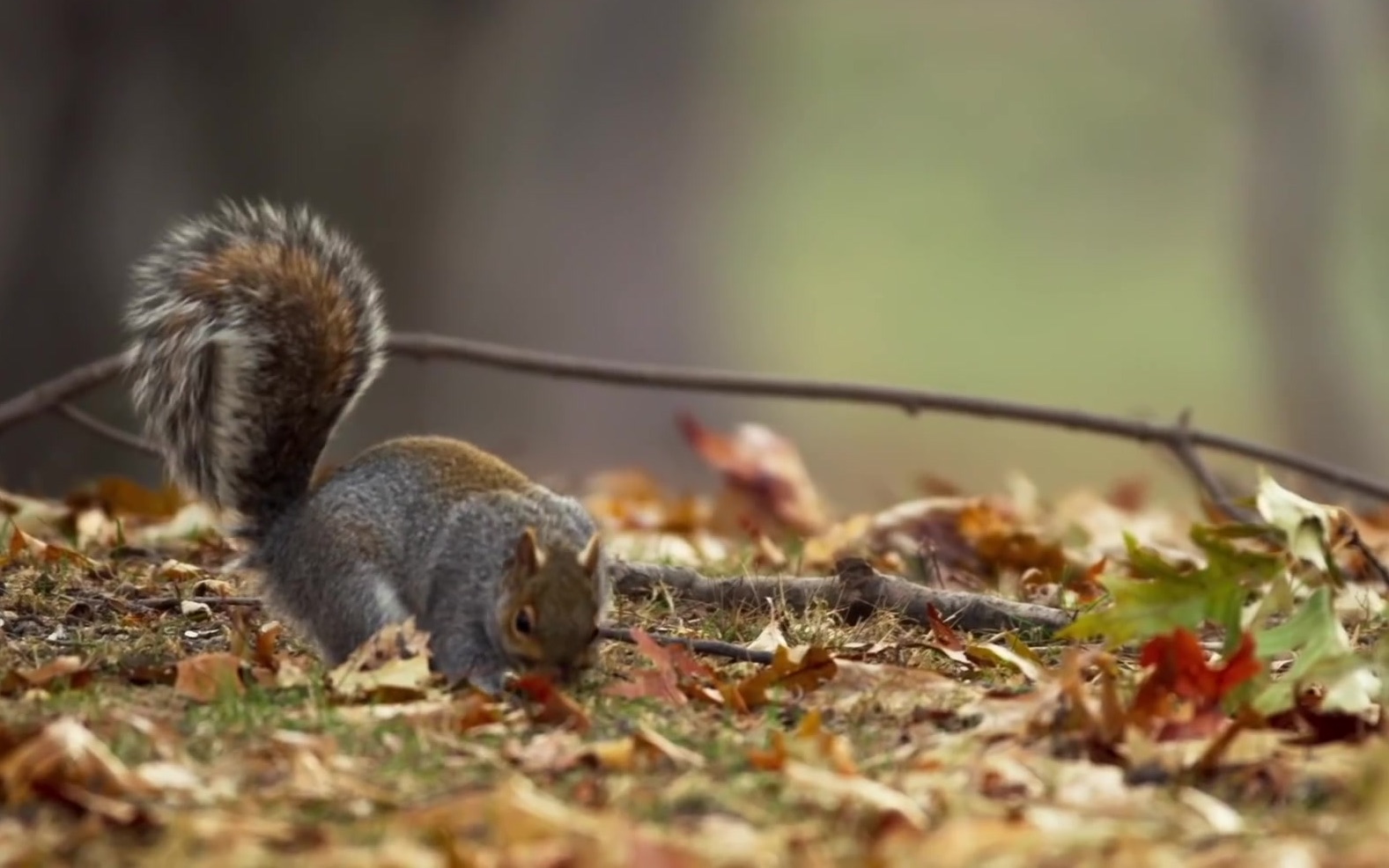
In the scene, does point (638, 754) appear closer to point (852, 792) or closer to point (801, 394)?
point (852, 792)

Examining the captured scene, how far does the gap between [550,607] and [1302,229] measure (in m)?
7.94

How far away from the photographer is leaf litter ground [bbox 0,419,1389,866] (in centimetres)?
209

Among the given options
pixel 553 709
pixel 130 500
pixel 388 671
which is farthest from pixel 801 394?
pixel 553 709

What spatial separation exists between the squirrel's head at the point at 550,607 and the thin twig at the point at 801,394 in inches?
80.8

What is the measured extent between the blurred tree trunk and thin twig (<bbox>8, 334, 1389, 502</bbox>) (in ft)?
16.9

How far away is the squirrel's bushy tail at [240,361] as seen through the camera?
3359 mm

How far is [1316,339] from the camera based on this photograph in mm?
10016

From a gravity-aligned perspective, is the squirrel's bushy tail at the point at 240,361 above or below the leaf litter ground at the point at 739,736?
above

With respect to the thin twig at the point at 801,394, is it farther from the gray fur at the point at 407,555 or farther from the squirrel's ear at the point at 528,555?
the squirrel's ear at the point at 528,555

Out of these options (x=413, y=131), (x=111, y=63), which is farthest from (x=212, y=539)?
(x=413, y=131)

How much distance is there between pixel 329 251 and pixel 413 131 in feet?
15.8

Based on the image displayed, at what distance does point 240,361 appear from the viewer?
11.0 ft

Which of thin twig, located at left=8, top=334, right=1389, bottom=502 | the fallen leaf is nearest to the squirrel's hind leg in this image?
the fallen leaf

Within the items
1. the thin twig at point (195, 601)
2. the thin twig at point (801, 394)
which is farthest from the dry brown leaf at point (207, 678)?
the thin twig at point (801, 394)
